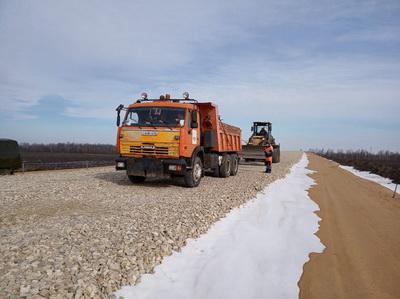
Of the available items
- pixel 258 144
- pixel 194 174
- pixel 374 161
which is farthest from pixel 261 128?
pixel 374 161

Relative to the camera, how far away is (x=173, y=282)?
3.63 m

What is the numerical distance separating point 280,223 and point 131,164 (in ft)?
16.0

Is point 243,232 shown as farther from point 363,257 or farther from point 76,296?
point 76,296

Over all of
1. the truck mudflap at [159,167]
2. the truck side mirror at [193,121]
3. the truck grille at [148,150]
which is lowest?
the truck mudflap at [159,167]

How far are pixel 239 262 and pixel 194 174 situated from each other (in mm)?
5439

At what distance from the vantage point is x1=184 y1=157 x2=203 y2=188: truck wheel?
9.26m

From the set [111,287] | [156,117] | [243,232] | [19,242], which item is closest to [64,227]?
[19,242]

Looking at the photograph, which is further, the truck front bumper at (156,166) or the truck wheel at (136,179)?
the truck wheel at (136,179)

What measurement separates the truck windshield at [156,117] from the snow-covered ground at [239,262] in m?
3.62

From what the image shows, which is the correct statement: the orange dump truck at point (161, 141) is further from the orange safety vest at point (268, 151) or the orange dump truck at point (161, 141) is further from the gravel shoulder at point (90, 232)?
the orange safety vest at point (268, 151)

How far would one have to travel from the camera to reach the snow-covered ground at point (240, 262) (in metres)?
3.51

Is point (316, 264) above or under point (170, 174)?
under

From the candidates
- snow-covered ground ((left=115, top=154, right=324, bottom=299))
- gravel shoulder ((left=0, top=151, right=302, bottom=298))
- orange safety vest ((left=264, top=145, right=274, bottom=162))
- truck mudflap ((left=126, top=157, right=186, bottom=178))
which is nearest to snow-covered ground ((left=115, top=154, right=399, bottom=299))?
snow-covered ground ((left=115, top=154, right=324, bottom=299))

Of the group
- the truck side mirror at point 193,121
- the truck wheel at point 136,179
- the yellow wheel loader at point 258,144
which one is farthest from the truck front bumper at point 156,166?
the yellow wheel loader at point 258,144
